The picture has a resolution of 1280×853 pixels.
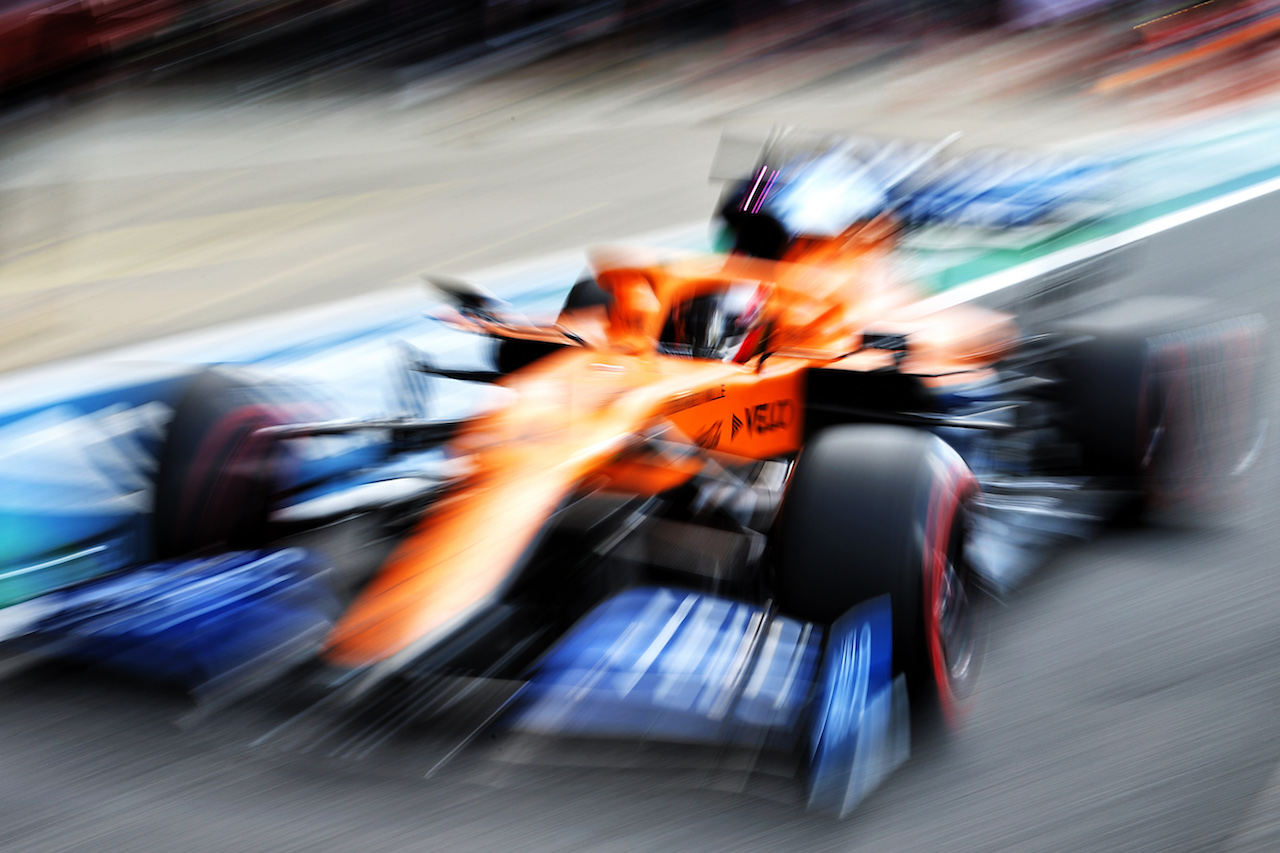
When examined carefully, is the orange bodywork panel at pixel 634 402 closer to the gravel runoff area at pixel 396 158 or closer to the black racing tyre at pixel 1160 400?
the black racing tyre at pixel 1160 400

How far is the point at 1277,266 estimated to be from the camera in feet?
21.7

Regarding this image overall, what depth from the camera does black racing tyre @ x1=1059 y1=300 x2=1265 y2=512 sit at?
369 cm

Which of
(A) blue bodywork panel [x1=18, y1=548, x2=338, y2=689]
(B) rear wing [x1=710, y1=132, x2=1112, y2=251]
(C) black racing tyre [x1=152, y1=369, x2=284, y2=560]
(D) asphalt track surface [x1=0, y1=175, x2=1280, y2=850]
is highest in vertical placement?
(B) rear wing [x1=710, y1=132, x2=1112, y2=251]

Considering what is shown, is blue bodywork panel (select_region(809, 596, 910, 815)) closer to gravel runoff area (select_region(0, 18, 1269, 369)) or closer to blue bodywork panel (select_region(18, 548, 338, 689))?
blue bodywork panel (select_region(18, 548, 338, 689))

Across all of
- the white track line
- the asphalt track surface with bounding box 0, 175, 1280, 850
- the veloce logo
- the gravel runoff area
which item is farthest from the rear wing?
the gravel runoff area

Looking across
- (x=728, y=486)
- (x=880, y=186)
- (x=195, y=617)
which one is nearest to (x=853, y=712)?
(x=728, y=486)

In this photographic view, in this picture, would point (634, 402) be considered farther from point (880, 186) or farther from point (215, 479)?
point (880, 186)

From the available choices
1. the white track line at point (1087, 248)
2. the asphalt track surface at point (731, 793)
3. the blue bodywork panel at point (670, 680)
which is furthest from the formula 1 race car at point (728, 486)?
the white track line at point (1087, 248)

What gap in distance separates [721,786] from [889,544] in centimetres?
57

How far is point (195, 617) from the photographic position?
261cm

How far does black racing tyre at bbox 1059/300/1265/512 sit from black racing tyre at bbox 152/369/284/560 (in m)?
2.28

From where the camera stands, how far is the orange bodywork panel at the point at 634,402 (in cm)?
256

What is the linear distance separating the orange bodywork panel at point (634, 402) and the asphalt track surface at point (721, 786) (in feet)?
0.97

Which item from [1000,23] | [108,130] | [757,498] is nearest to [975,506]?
[757,498]
